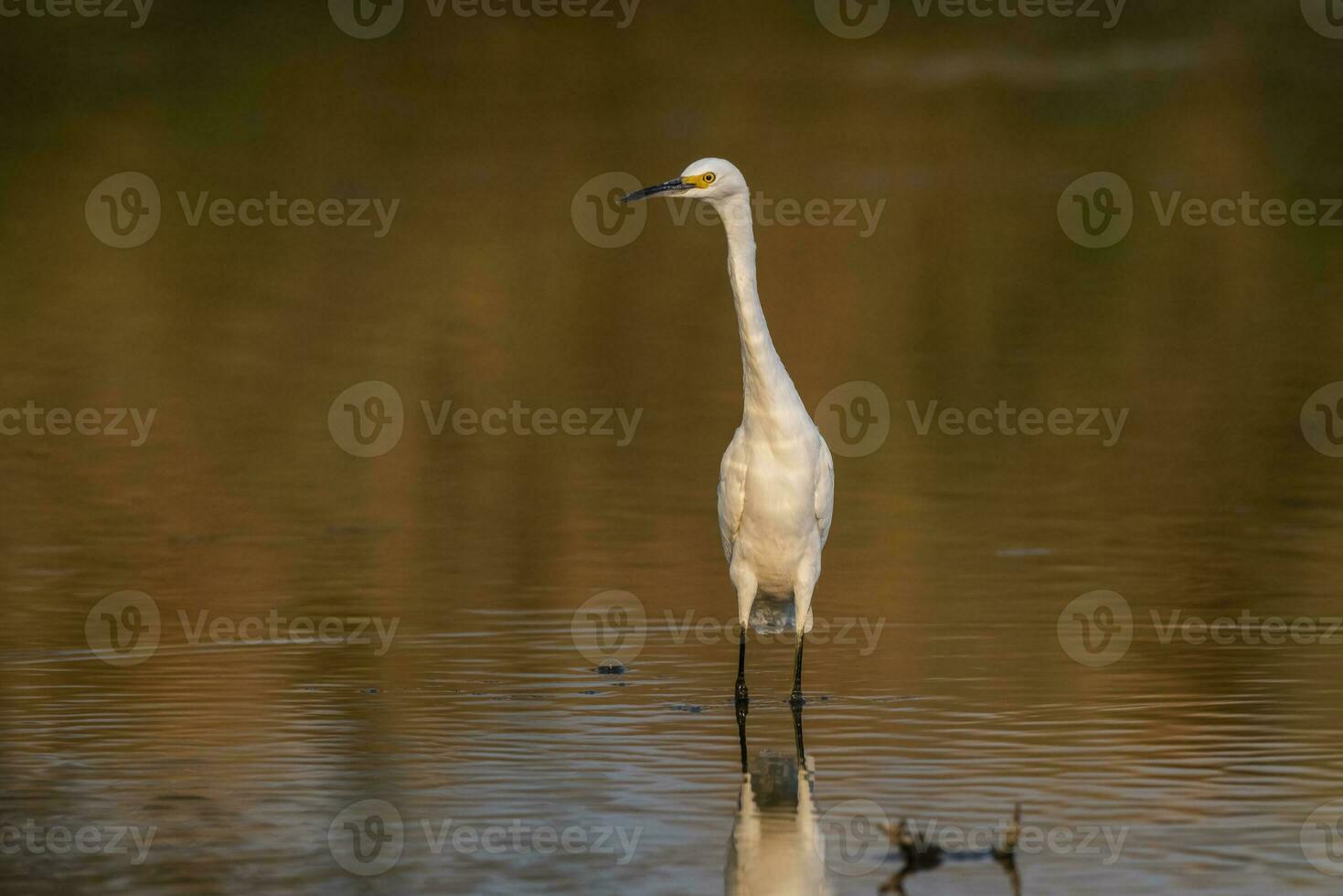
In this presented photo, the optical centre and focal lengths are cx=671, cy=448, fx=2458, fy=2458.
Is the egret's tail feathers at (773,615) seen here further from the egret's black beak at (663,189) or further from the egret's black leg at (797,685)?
the egret's black beak at (663,189)

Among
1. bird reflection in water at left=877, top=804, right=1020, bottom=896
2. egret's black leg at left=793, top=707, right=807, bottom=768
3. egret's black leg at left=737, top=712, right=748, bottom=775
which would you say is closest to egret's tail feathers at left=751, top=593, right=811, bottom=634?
egret's black leg at left=793, top=707, right=807, bottom=768

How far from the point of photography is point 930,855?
8.12 m

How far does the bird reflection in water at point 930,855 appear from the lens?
807 centimetres

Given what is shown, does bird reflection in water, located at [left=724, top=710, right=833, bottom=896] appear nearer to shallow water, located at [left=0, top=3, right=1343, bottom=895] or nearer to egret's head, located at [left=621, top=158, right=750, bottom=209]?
shallow water, located at [left=0, top=3, right=1343, bottom=895]

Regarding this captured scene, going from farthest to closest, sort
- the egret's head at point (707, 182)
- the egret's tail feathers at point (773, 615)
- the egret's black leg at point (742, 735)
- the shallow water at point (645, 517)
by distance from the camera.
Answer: the egret's tail feathers at point (773, 615) < the egret's head at point (707, 182) < the egret's black leg at point (742, 735) < the shallow water at point (645, 517)

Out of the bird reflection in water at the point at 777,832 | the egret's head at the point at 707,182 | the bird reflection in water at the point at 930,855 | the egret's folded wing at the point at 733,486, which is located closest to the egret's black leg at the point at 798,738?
the bird reflection in water at the point at 777,832

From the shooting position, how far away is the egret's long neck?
1147cm

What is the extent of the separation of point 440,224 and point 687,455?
19884 mm

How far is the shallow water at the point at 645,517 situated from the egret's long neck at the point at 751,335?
1370mm

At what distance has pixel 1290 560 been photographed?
14.8 meters

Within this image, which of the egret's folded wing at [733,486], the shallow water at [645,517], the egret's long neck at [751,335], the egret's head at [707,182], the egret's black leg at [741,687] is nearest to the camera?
the shallow water at [645,517]

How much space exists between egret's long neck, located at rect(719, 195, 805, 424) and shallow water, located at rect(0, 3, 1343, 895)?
54.0 inches

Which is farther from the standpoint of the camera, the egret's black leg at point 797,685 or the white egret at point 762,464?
the white egret at point 762,464

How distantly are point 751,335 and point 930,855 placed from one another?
12.7 feet
